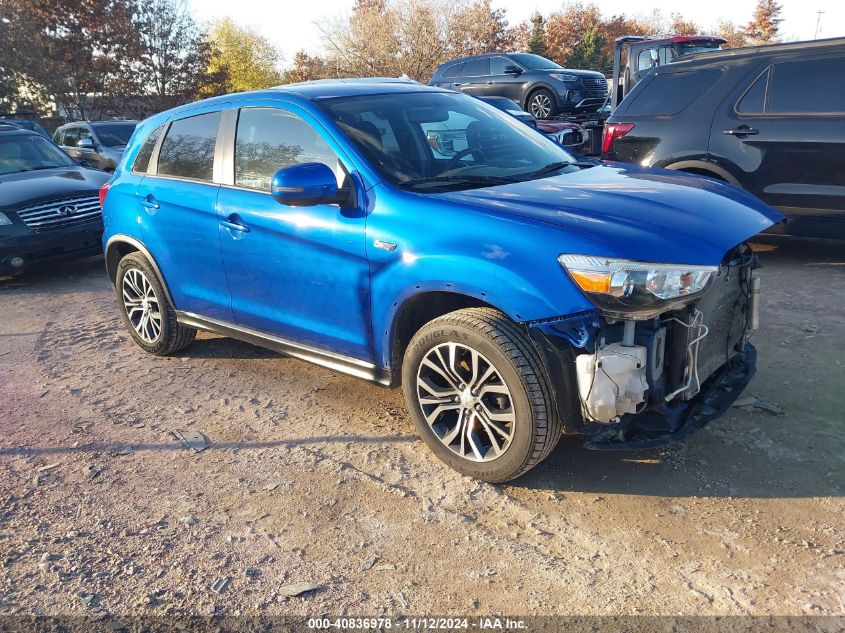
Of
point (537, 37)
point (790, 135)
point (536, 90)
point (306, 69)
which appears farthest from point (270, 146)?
point (537, 37)

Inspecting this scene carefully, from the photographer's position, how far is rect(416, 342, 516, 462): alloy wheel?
126 inches

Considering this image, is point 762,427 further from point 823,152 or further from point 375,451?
point 823,152

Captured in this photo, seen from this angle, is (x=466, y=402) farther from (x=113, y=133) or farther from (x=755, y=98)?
(x=113, y=133)

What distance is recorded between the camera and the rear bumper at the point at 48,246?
24.5 feet

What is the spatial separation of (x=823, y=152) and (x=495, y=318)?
14.4ft

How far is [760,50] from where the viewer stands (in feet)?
21.4

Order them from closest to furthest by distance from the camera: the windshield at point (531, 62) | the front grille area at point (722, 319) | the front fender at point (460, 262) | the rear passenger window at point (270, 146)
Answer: the front fender at point (460, 262) → the front grille area at point (722, 319) → the rear passenger window at point (270, 146) → the windshield at point (531, 62)

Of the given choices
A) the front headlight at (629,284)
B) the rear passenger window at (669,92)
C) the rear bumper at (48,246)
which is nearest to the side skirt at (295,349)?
the front headlight at (629,284)

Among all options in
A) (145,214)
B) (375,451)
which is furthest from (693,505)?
(145,214)

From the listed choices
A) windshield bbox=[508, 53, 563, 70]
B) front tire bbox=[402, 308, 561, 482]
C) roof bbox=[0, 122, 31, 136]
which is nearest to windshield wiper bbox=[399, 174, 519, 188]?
front tire bbox=[402, 308, 561, 482]

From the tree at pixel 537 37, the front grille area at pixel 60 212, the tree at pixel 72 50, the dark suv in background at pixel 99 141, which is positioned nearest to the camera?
the front grille area at pixel 60 212

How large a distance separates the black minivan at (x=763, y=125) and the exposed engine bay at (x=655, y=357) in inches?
131

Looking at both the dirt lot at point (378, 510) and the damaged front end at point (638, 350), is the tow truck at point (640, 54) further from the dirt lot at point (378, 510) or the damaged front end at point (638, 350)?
the damaged front end at point (638, 350)

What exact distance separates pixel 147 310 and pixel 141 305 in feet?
0.34
